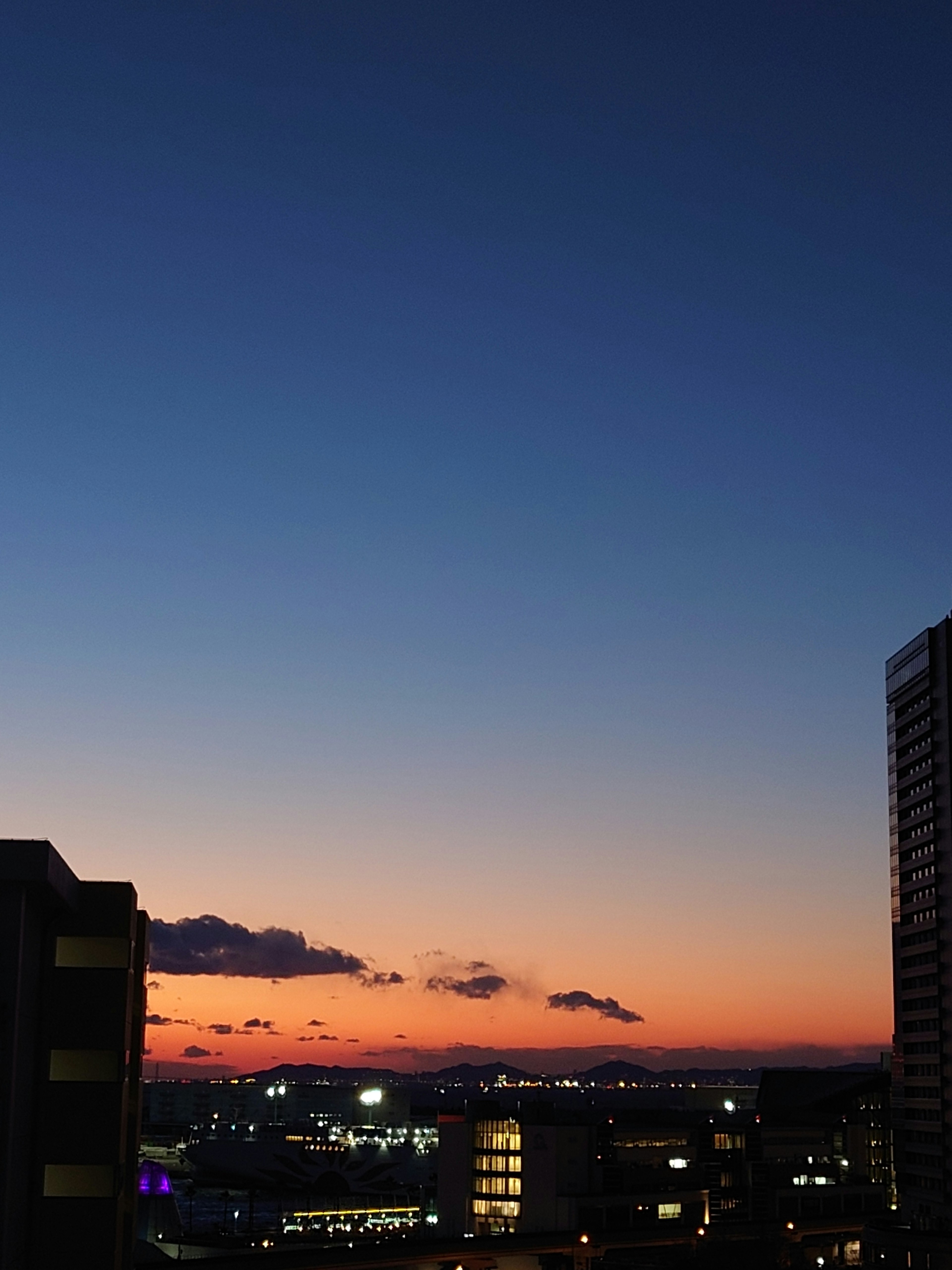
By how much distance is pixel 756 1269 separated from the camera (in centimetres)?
14725

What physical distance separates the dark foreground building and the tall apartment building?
108339 millimetres

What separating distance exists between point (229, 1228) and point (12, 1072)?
521 feet

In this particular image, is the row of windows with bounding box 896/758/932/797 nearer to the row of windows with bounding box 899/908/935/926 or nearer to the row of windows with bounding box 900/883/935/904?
the row of windows with bounding box 900/883/935/904

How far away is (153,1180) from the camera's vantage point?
539 feet

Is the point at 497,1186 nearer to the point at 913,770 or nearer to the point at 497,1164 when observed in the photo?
the point at 497,1164

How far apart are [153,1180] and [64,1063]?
375ft

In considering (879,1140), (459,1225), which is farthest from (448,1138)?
(879,1140)

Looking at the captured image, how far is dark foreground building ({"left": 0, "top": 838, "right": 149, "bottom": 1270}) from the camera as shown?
177 feet

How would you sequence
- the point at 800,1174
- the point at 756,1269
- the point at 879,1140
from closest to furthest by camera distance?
the point at 756,1269 → the point at 800,1174 → the point at 879,1140

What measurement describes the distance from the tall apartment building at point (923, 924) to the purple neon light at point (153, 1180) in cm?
7981

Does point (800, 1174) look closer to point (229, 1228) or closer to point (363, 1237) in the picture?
point (363, 1237)

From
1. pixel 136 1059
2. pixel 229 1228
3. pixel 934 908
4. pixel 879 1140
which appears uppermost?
pixel 934 908

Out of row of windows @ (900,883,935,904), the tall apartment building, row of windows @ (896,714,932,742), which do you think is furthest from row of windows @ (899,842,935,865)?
row of windows @ (896,714,932,742)

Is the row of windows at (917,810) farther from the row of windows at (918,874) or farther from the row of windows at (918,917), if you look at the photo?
the row of windows at (918,917)
